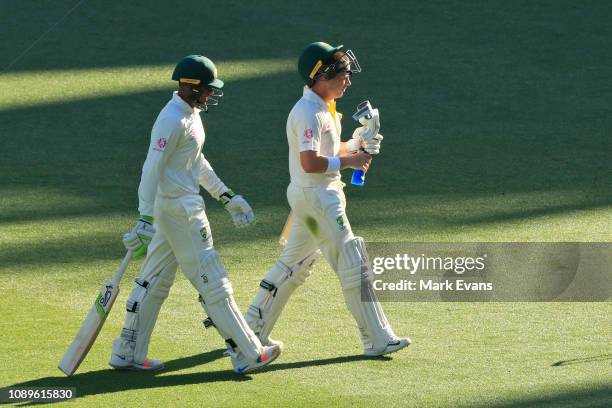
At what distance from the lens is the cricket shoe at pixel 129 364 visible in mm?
8102

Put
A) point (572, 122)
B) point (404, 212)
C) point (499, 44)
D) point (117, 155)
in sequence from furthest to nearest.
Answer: point (499, 44), point (572, 122), point (117, 155), point (404, 212)

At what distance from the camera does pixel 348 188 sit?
1271 centimetres

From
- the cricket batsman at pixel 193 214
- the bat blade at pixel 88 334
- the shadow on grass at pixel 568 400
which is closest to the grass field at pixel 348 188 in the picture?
the shadow on grass at pixel 568 400

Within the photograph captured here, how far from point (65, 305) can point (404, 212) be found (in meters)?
3.77

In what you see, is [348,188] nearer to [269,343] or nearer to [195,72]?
[269,343]

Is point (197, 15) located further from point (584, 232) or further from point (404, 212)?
point (584, 232)

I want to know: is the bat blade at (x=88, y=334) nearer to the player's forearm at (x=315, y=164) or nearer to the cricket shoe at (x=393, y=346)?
the player's forearm at (x=315, y=164)

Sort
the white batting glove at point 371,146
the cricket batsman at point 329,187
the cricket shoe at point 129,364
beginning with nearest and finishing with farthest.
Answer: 1. the cricket shoe at point 129,364
2. the cricket batsman at point 329,187
3. the white batting glove at point 371,146

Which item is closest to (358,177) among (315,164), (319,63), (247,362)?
(315,164)

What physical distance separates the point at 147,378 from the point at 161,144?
5.04 ft

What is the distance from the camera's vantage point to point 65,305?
31.1 feet

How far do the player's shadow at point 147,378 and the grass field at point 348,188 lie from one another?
22 mm

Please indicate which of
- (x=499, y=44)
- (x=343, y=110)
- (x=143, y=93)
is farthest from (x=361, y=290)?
(x=499, y=44)

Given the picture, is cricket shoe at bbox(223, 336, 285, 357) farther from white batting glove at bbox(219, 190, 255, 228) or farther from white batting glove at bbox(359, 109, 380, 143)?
white batting glove at bbox(359, 109, 380, 143)
